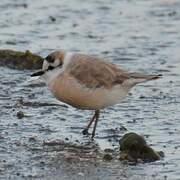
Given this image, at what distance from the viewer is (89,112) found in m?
11.5

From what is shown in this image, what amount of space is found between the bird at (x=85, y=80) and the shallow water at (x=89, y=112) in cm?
47

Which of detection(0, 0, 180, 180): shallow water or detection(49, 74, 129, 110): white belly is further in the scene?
detection(49, 74, 129, 110): white belly

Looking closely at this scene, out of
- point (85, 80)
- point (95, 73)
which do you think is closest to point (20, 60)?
point (95, 73)

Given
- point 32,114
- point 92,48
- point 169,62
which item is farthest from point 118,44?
point 32,114

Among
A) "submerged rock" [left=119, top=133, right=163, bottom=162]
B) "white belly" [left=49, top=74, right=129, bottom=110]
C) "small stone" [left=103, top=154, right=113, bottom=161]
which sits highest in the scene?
"white belly" [left=49, top=74, right=129, bottom=110]

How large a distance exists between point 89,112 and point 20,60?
252cm

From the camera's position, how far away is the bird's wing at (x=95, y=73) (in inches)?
400

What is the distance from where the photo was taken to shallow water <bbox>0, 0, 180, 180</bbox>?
922cm

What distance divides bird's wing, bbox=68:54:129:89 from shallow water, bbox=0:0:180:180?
0.62 m

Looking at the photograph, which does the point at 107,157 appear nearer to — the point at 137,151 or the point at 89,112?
the point at 137,151

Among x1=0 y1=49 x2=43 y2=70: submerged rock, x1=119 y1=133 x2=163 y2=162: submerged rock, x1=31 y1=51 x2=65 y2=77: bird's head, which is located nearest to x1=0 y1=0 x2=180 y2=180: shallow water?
x1=119 y1=133 x2=163 y2=162: submerged rock

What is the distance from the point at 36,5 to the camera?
1797 centimetres

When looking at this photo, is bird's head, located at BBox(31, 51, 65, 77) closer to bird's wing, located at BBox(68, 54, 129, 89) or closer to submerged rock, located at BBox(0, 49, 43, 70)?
bird's wing, located at BBox(68, 54, 129, 89)

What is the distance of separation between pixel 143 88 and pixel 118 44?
260 cm
